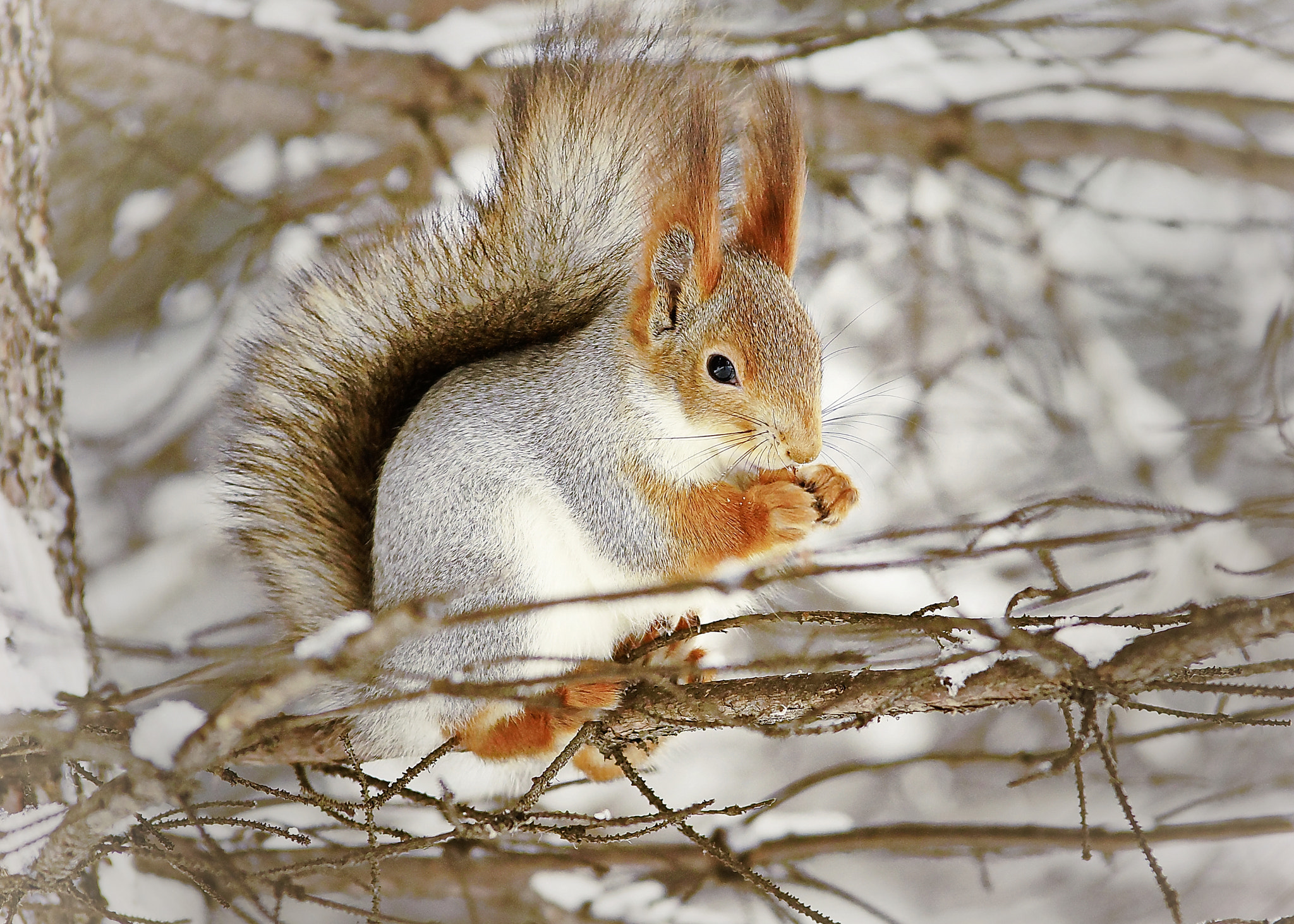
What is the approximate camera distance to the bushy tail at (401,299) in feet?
3.88

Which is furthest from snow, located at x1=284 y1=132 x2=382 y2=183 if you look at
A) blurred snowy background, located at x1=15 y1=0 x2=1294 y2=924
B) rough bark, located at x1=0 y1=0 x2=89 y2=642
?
rough bark, located at x1=0 y1=0 x2=89 y2=642

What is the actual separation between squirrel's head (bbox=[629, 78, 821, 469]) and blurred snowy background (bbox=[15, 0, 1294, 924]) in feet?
2.18

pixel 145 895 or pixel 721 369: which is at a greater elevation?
pixel 721 369

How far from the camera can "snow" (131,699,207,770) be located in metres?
0.79

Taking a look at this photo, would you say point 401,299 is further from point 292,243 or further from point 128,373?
point 128,373

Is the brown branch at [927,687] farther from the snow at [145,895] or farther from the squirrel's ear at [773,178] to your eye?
the snow at [145,895]

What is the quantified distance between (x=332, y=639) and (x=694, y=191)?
27.0 inches

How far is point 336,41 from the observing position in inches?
77.8

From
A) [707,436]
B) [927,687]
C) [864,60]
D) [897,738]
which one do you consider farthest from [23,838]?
[864,60]

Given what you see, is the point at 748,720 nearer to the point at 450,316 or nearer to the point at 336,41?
the point at 450,316

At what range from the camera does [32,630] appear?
48.6 inches

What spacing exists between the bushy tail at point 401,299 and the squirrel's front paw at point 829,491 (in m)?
0.37

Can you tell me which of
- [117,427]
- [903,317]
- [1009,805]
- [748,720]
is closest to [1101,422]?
[903,317]

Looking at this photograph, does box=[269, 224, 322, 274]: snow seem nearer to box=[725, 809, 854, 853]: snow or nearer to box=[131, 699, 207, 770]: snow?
box=[131, 699, 207, 770]: snow
